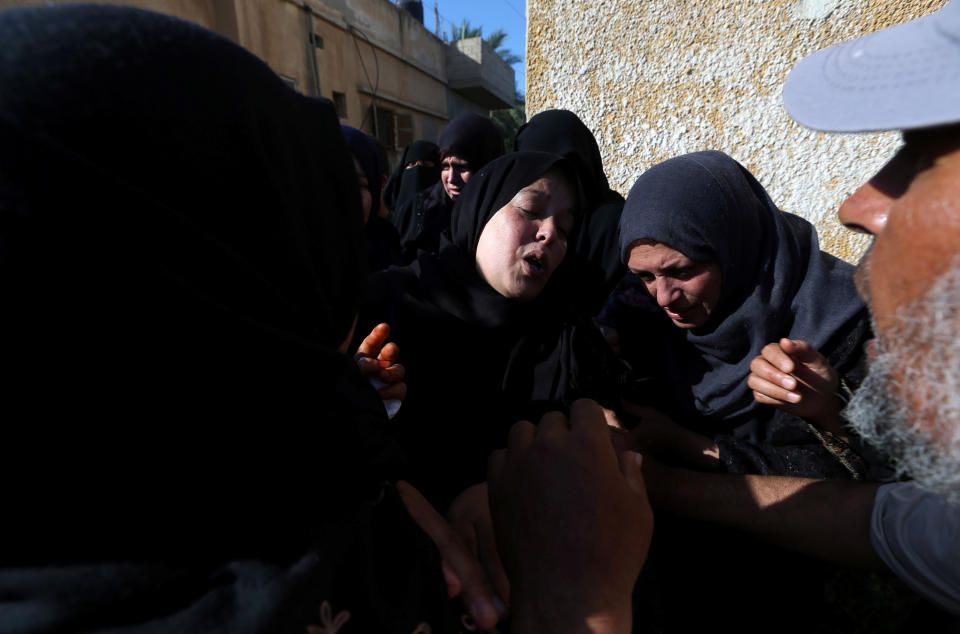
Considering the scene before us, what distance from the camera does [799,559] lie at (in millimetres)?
1724

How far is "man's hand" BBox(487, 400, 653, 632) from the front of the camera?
0.85 m

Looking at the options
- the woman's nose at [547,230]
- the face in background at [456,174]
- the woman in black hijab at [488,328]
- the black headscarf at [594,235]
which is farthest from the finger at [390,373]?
the face in background at [456,174]

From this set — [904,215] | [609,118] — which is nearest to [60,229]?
[904,215]

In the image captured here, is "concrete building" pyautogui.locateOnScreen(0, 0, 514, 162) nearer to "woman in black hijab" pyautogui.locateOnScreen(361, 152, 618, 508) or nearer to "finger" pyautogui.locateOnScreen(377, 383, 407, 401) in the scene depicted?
"woman in black hijab" pyautogui.locateOnScreen(361, 152, 618, 508)

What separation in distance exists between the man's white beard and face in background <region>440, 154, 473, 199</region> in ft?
11.9

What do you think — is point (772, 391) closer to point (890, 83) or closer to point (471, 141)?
point (890, 83)

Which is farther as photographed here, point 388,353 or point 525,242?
point 525,242

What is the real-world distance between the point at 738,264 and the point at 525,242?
79 cm

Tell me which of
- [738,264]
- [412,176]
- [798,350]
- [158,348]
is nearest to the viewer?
[158,348]

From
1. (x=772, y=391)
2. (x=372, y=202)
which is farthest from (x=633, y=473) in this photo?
(x=372, y=202)

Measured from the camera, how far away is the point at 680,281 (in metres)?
1.77

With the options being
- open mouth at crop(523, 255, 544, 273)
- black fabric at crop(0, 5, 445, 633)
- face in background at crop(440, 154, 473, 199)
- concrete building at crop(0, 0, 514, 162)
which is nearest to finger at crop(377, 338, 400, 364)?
black fabric at crop(0, 5, 445, 633)

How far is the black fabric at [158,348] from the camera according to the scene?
1.59ft

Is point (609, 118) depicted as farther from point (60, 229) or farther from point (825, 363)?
point (60, 229)
